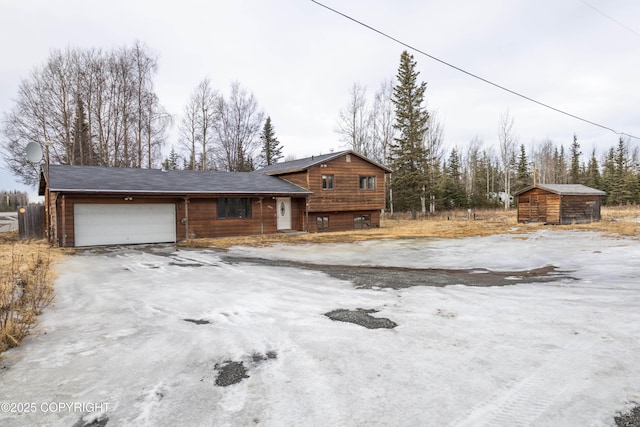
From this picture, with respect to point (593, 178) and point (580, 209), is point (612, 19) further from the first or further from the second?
point (593, 178)

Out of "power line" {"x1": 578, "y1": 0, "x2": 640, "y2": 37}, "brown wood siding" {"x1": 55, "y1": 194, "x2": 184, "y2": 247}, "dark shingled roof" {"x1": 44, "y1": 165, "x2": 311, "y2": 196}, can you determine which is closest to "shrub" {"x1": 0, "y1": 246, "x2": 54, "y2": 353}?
"brown wood siding" {"x1": 55, "y1": 194, "x2": 184, "y2": 247}

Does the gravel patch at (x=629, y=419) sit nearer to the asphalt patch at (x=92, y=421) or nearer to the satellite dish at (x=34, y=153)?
the asphalt patch at (x=92, y=421)

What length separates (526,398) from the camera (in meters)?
2.90

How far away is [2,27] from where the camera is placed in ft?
53.5

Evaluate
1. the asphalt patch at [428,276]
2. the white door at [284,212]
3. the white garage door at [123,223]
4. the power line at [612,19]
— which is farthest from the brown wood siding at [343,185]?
the power line at [612,19]

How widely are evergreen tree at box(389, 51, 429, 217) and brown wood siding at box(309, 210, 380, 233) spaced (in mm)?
9202

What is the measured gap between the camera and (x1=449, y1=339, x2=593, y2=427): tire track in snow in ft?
8.57

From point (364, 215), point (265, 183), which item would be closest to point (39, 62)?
Result: point (265, 183)

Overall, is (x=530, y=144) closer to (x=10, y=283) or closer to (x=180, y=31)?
(x=180, y=31)

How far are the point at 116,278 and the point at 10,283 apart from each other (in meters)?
1.88

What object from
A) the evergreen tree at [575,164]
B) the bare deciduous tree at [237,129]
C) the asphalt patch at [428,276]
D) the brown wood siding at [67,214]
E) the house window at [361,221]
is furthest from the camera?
the evergreen tree at [575,164]

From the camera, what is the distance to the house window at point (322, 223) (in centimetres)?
2170

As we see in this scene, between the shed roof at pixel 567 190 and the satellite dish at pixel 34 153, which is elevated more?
the satellite dish at pixel 34 153

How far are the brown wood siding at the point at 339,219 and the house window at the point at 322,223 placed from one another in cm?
13
